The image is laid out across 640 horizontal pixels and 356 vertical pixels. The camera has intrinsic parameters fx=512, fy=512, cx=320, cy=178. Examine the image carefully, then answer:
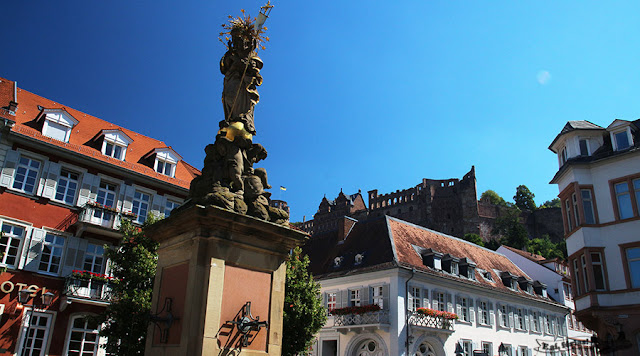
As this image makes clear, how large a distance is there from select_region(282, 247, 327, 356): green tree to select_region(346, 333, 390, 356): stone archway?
Answer: 8.75 meters

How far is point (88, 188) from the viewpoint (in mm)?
23719

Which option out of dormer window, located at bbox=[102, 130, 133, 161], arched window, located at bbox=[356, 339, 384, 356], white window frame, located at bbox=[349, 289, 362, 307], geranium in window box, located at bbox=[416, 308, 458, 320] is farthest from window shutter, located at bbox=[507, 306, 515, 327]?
dormer window, located at bbox=[102, 130, 133, 161]

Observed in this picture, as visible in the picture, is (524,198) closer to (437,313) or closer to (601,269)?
(437,313)

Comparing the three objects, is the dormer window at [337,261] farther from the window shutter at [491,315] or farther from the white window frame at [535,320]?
the white window frame at [535,320]

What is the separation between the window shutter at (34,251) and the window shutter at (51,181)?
165 cm

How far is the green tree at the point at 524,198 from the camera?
109500 millimetres

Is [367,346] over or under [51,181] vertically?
under

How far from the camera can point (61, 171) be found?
23.2 metres

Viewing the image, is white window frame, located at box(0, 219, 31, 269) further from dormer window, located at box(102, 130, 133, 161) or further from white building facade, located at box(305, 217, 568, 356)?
white building facade, located at box(305, 217, 568, 356)

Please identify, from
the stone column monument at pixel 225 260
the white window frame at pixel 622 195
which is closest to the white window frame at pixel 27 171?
the stone column monument at pixel 225 260

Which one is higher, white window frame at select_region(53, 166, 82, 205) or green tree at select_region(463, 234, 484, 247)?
green tree at select_region(463, 234, 484, 247)

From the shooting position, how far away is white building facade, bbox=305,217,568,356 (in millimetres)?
28312

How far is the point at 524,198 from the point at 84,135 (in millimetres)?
101897

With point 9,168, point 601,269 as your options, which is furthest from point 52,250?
point 601,269
